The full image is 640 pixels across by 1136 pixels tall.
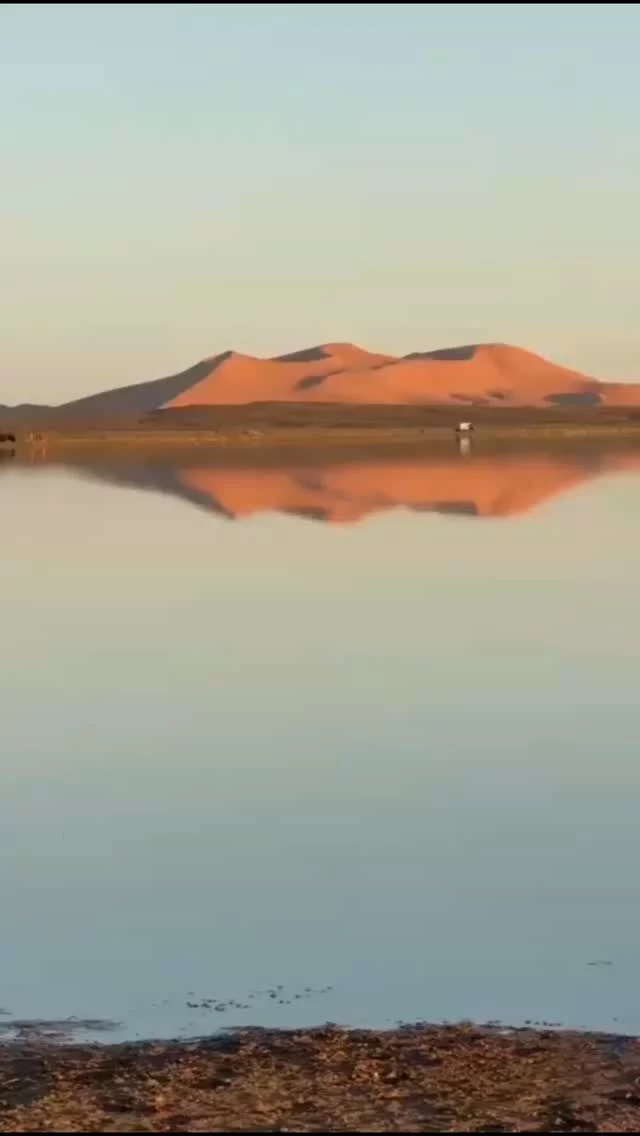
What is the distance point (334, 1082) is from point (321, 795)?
405 cm

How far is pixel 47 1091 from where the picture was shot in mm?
5723

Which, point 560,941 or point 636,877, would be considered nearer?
point 560,941

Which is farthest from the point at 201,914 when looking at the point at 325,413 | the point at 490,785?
the point at 325,413

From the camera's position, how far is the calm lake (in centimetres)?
692

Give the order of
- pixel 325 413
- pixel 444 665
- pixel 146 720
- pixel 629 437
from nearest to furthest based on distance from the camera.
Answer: pixel 146 720 → pixel 444 665 → pixel 629 437 → pixel 325 413

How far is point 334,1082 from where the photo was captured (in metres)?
5.79

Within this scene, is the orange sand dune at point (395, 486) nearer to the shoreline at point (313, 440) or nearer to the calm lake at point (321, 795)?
the calm lake at point (321, 795)

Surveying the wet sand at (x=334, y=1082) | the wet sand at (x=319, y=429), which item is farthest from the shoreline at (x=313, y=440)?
the wet sand at (x=334, y=1082)

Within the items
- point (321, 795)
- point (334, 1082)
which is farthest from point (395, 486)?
point (334, 1082)

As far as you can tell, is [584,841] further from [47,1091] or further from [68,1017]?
[47,1091]

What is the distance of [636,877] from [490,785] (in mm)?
1927

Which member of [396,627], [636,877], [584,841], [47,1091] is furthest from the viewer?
[396,627]

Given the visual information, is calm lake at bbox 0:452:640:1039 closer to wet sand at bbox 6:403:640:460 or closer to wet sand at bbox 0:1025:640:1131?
wet sand at bbox 0:1025:640:1131

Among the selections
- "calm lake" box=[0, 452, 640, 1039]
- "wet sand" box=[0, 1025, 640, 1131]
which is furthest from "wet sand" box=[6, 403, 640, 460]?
"wet sand" box=[0, 1025, 640, 1131]
